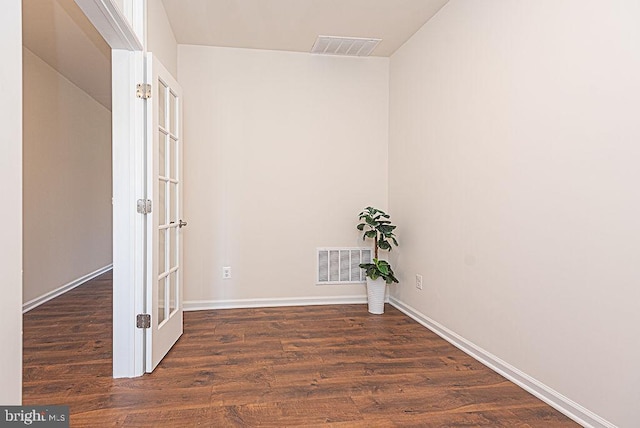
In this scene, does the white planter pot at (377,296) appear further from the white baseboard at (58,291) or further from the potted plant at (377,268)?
the white baseboard at (58,291)

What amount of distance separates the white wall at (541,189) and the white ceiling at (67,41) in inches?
117

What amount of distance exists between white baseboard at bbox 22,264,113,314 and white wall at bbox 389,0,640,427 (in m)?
3.74

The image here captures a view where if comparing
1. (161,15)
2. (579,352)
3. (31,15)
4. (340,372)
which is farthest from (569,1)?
(31,15)

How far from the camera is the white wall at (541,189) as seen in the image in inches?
70.1

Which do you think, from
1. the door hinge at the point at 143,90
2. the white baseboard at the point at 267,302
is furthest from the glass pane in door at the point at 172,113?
the white baseboard at the point at 267,302

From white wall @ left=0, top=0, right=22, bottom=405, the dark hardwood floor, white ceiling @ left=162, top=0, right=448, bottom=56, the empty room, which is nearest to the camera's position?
white wall @ left=0, top=0, right=22, bottom=405

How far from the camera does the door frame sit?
2.44m

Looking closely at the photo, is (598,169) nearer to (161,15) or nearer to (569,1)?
(569,1)

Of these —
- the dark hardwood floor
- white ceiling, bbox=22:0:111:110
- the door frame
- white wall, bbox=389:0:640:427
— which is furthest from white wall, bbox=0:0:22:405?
white ceiling, bbox=22:0:111:110

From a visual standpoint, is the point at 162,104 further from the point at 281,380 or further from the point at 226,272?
the point at 281,380

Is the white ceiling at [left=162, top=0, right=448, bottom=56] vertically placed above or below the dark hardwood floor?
above

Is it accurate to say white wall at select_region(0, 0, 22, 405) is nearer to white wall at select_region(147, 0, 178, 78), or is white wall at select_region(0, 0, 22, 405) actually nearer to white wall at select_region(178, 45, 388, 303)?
white wall at select_region(147, 0, 178, 78)

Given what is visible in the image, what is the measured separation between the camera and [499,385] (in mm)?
2361

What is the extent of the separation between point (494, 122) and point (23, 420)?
2.71 metres
